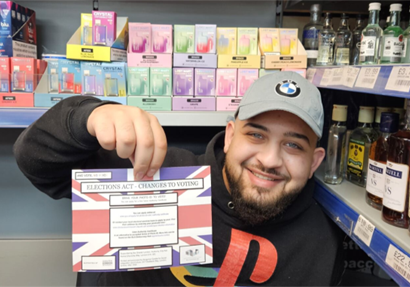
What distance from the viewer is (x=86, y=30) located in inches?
62.0

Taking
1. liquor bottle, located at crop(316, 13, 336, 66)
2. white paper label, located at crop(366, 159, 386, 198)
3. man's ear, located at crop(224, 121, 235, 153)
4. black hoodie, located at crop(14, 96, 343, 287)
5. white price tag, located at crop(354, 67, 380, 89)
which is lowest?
black hoodie, located at crop(14, 96, 343, 287)

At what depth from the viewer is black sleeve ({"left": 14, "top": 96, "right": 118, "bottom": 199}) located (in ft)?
2.77

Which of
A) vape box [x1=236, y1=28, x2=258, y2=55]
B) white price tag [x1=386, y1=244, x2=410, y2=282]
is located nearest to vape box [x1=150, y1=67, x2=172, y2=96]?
vape box [x1=236, y1=28, x2=258, y2=55]

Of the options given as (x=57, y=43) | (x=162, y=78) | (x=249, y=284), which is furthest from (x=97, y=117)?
(x=57, y=43)

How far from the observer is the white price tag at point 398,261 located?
74 cm

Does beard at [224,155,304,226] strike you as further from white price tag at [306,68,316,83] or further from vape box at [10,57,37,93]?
vape box at [10,57,37,93]

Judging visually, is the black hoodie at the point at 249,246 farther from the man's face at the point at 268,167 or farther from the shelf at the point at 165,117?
the shelf at the point at 165,117

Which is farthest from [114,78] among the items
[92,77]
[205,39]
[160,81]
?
[205,39]

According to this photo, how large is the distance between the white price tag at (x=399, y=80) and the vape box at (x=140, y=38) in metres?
1.05

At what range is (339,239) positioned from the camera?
1.21 meters

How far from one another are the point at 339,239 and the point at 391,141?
46 cm

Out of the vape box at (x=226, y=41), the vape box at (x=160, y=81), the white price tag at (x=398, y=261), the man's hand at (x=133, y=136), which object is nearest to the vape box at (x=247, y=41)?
the vape box at (x=226, y=41)

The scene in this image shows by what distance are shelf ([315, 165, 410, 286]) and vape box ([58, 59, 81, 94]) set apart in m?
1.14

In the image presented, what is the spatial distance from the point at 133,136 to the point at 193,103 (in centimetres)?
87
